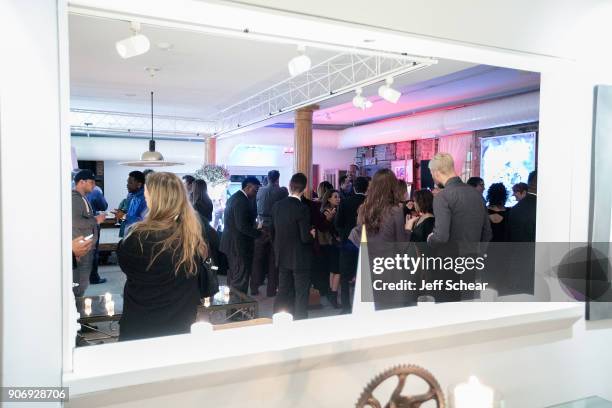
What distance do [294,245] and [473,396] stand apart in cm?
275

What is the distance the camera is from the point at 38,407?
1.39 meters

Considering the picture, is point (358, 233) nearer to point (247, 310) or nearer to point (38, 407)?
point (247, 310)

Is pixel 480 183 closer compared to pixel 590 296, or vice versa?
pixel 590 296

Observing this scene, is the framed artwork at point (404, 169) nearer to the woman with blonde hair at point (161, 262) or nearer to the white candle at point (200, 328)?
the woman with blonde hair at point (161, 262)

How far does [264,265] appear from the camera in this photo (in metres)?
5.34

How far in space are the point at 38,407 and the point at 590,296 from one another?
240cm

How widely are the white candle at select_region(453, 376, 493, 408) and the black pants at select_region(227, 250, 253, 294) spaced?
13.1 feet

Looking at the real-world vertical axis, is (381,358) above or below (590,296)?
below

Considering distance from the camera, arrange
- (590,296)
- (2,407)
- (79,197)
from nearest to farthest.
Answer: (2,407) < (590,296) < (79,197)

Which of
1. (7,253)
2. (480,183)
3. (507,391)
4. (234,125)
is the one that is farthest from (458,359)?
(234,125)

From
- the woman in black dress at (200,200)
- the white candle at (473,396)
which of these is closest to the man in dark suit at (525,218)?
the white candle at (473,396)

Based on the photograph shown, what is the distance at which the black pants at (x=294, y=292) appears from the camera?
3957 millimetres

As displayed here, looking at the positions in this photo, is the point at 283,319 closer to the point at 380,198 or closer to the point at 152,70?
the point at 380,198

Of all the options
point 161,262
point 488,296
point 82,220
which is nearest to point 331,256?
point 82,220
